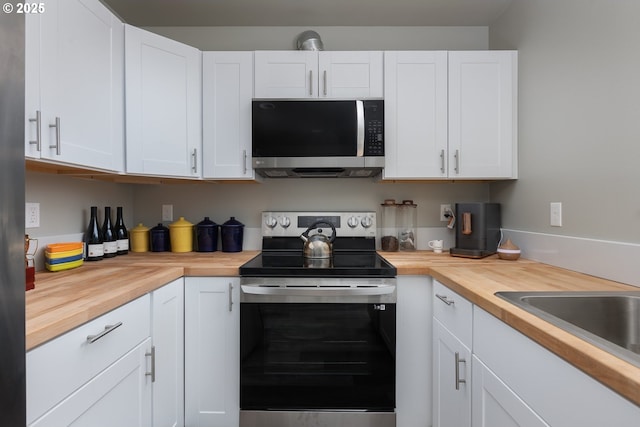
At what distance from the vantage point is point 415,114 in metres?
1.98

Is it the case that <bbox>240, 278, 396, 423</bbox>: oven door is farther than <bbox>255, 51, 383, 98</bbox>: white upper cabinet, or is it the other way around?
<bbox>255, 51, 383, 98</bbox>: white upper cabinet

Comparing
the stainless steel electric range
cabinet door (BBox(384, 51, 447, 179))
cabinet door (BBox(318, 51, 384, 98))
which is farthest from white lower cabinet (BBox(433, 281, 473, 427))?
cabinet door (BBox(318, 51, 384, 98))

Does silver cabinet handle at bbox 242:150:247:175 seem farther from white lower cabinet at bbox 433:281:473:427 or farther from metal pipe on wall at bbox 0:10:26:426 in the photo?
metal pipe on wall at bbox 0:10:26:426

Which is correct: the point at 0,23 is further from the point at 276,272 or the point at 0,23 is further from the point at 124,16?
the point at 124,16

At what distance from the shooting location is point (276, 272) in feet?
5.28

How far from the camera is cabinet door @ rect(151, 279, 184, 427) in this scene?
1.40 metres

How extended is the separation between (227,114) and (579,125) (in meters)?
1.79

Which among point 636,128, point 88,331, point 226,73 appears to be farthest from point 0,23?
point 636,128

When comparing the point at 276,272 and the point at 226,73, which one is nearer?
the point at 276,272

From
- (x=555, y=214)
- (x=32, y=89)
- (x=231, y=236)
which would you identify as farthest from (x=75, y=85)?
(x=555, y=214)

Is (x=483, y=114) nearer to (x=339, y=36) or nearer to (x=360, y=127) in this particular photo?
(x=360, y=127)

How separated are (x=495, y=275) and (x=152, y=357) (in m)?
1.47

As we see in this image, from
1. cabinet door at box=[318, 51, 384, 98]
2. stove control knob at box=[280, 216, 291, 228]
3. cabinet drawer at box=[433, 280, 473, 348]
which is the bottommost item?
cabinet drawer at box=[433, 280, 473, 348]

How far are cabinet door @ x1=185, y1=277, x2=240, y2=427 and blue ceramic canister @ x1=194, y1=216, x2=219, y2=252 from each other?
545 mm
